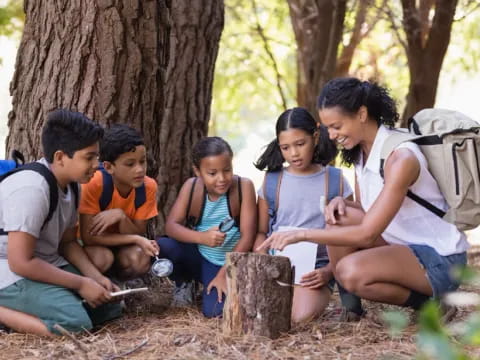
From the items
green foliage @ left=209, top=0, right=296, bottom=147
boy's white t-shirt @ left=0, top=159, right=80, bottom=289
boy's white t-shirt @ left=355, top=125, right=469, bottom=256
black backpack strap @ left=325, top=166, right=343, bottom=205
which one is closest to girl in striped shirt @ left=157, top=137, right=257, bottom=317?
black backpack strap @ left=325, top=166, right=343, bottom=205

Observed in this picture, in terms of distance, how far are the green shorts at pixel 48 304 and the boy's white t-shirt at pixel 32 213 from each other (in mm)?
68

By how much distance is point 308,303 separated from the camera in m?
4.05

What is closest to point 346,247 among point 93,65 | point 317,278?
point 317,278

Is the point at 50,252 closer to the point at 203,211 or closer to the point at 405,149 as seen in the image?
the point at 203,211

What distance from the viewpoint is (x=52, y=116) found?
3.75 meters

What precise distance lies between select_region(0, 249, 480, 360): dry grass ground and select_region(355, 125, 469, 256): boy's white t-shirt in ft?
1.62

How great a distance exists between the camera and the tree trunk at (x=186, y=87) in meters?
5.64

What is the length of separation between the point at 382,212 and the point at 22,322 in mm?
1992

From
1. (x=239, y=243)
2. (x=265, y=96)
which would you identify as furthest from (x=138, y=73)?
(x=265, y=96)

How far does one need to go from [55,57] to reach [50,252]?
1.45 meters

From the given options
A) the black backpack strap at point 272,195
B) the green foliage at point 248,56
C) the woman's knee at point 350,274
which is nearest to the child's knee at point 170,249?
the black backpack strap at point 272,195

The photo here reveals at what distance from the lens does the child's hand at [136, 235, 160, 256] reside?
13.0 feet

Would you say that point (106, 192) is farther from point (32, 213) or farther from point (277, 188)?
point (277, 188)

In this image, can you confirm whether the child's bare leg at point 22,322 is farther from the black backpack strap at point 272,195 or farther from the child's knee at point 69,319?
the black backpack strap at point 272,195
